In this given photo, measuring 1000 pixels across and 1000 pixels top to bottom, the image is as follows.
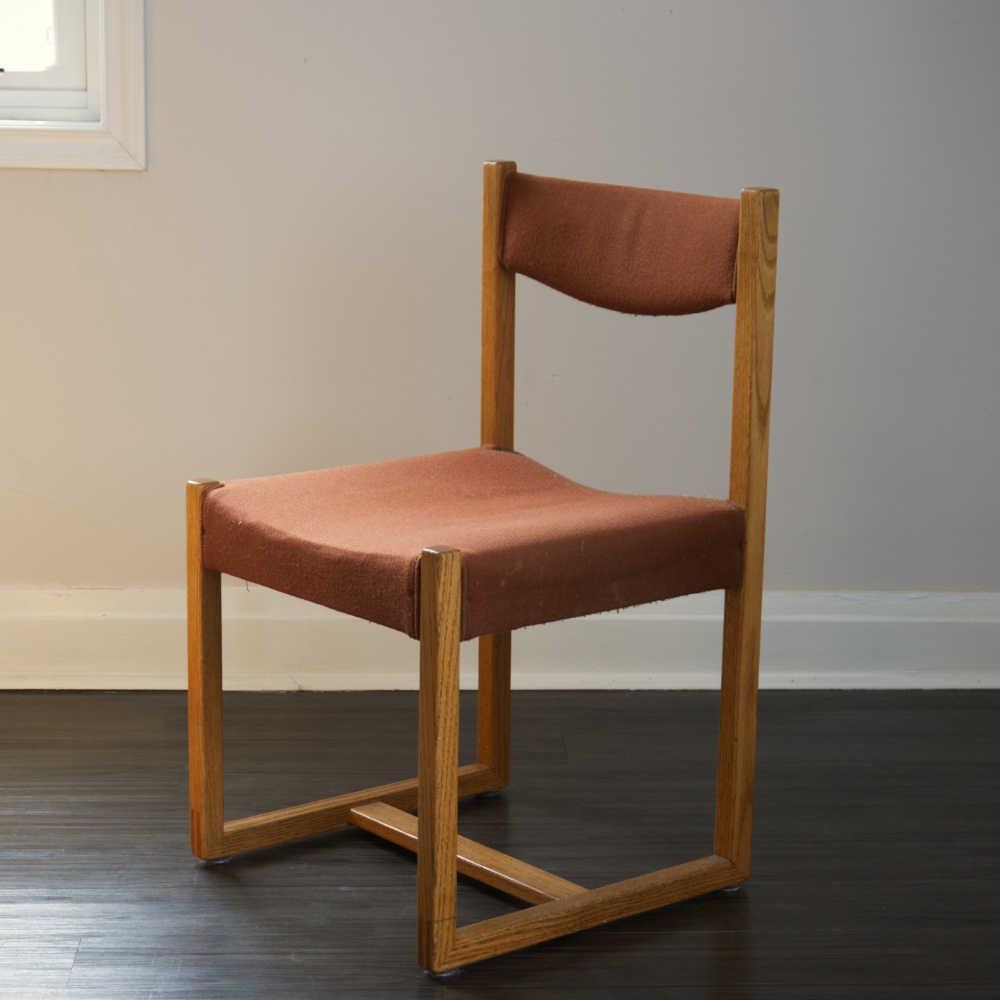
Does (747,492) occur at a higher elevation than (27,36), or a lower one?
lower

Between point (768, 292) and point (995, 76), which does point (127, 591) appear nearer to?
point (768, 292)

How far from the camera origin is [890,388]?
2.16 metres

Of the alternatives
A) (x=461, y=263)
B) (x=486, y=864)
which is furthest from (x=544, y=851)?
(x=461, y=263)

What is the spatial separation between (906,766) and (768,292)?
778 mm

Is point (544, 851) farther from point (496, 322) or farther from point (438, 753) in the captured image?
point (496, 322)

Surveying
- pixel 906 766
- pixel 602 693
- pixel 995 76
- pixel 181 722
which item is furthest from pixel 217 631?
pixel 995 76

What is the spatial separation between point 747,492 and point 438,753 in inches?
16.5

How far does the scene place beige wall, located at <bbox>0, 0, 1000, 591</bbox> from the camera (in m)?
2.04

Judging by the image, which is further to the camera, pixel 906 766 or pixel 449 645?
pixel 906 766

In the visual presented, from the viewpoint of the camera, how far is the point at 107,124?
2025 millimetres

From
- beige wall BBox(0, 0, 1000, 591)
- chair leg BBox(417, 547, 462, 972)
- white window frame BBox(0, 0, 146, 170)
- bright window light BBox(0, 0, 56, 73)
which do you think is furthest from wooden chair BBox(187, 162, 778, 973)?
bright window light BBox(0, 0, 56, 73)

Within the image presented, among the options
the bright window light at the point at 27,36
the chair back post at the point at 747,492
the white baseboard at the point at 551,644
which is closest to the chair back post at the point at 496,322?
the chair back post at the point at 747,492

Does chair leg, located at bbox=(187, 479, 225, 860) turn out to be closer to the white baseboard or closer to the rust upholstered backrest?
the rust upholstered backrest

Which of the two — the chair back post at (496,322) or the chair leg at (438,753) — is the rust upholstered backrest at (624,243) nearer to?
the chair back post at (496,322)
